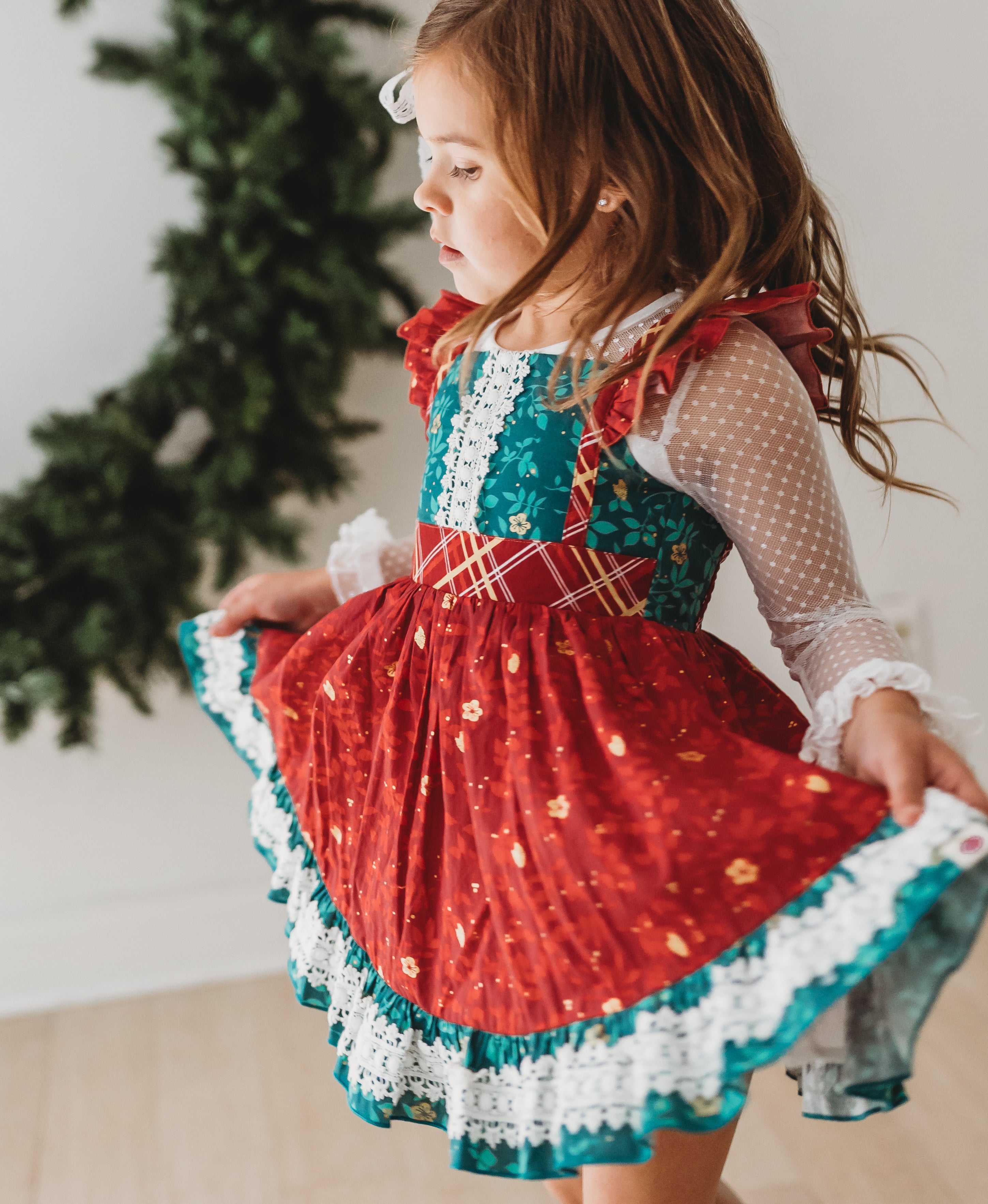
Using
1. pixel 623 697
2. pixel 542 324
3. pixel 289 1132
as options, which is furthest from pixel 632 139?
pixel 289 1132

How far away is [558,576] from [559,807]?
0.15 meters

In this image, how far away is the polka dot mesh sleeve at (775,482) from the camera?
2.00 ft

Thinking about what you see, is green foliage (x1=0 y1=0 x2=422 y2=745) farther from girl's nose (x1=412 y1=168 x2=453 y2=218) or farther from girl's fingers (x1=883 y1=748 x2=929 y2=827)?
girl's fingers (x1=883 y1=748 x2=929 y2=827)

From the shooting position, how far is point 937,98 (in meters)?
1.27

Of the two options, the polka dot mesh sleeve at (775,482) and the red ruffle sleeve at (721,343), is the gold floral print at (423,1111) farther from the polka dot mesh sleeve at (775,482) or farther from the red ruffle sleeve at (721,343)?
the red ruffle sleeve at (721,343)

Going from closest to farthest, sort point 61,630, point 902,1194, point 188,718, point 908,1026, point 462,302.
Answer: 1. point 908,1026
2. point 462,302
3. point 902,1194
4. point 61,630
5. point 188,718

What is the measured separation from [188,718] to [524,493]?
0.92 m

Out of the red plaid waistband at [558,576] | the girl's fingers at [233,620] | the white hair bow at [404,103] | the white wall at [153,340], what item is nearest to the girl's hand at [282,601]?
the girl's fingers at [233,620]

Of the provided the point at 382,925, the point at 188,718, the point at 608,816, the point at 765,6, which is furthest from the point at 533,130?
the point at 188,718

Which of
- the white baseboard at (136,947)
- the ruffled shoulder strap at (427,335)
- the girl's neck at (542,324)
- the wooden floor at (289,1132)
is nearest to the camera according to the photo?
the girl's neck at (542,324)

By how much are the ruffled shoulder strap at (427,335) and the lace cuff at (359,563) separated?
0.12m

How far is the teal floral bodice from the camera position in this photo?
0.65 m

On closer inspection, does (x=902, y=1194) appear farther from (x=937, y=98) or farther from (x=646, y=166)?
(x=937, y=98)

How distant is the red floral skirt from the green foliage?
0.53m
